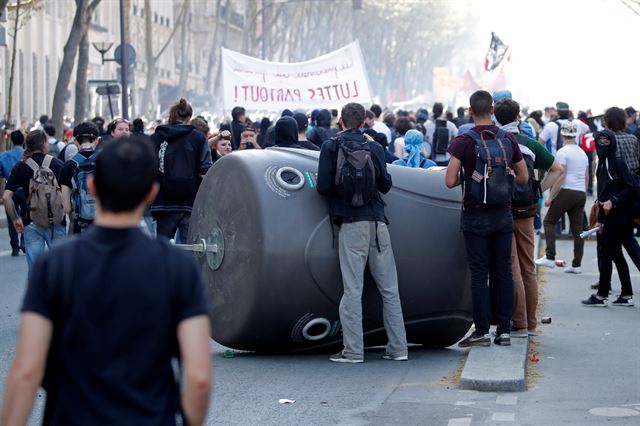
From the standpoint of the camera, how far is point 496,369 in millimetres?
8477

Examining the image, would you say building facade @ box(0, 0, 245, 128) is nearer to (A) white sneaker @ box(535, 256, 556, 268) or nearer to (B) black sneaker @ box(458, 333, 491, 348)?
(A) white sneaker @ box(535, 256, 556, 268)

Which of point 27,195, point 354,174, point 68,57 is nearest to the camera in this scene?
point 354,174

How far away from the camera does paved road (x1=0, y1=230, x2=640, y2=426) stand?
7453 millimetres

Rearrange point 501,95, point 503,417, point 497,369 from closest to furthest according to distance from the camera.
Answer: point 503,417, point 497,369, point 501,95

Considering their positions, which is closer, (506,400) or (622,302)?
(506,400)

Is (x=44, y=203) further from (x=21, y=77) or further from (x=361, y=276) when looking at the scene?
(x=21, y=77)

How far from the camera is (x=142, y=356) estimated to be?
3.79m

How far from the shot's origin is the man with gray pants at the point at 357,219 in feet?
28.9

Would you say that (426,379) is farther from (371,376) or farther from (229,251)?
(229,251)

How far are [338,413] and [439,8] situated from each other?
93.2 metres

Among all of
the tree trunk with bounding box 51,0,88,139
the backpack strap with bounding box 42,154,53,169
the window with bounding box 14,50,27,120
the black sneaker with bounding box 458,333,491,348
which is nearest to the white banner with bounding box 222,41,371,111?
the tree trunk with bounding box 51,0,88,139

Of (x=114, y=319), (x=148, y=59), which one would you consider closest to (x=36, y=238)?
(x=114, y=319)

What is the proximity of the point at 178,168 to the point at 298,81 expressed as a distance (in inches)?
565

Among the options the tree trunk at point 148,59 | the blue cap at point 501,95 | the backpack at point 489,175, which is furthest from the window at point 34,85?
the backpack at point 489,175
